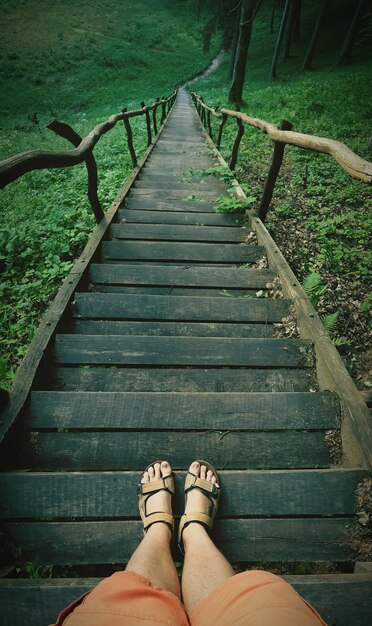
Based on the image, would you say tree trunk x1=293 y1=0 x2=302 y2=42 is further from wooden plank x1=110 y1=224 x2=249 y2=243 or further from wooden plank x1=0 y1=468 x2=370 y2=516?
wooden plank x1=0 y1=468 x2=370 y2=516

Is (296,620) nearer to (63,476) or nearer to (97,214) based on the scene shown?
(63,476)

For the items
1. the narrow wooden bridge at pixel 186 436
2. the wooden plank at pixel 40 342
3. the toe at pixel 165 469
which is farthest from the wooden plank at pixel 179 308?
the toe at pixel 165 469

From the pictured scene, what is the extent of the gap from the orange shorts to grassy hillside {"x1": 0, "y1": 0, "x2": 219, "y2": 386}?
1.99 meters

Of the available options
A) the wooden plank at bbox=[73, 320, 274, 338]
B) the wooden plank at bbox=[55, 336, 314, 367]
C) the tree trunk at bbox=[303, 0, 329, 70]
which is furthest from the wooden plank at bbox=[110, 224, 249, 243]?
the tree trunk at bbox=[303, 0, 329, 70]

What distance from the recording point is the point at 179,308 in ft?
9.30

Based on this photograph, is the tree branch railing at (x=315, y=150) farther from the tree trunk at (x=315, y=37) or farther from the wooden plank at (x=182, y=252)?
the tree trunk at (x=315, y=37)

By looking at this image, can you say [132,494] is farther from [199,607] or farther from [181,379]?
[181,379]

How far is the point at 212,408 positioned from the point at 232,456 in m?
0.28

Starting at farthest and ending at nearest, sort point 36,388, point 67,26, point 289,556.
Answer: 1. point 67,26
2. point 36,388
3. point 289,556

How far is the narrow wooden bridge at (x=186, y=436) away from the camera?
4.96 feet

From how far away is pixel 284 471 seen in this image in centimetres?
169

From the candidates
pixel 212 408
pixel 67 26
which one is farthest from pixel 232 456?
pixel 67 26

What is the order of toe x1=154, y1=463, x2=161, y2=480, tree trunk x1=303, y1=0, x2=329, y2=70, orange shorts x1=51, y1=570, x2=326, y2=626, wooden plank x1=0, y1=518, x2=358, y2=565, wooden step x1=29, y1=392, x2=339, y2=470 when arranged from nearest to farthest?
orange shorts x1=51, y1=570, x2=326, y2=626
wooden plank x1=0, y1=518, x2=358, y2=565
toe x1=154, y1=463, x2=161, y2=480
wooden step x1=29, y1=392, x2=339, y2=470
tree trunk x1=303, y1=0, x2=329, y2=70

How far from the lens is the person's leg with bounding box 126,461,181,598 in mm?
1390
